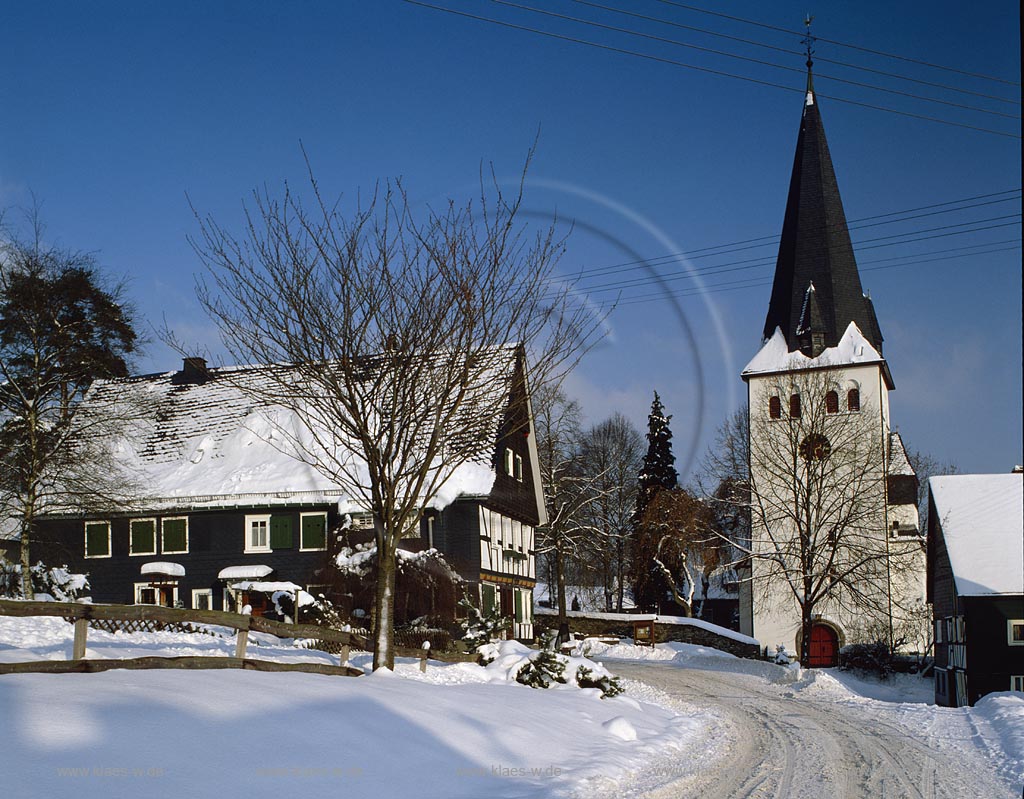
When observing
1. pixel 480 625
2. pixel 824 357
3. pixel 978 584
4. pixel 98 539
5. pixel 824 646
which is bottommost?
pixel 824 646

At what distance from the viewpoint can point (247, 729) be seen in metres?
8.88

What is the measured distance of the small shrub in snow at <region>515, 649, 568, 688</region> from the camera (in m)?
18.1

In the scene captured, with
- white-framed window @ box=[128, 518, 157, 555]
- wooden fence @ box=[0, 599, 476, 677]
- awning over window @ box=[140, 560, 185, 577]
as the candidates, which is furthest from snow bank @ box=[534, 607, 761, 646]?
wooden fence @ box=[0, 599, 476, 677]

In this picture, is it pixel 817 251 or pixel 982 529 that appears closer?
pixel 982 529

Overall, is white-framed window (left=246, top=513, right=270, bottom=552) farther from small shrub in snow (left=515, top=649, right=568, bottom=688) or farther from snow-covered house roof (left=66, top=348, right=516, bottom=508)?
small shrub in snow (left=515, top=649, right=568, bottom=688)

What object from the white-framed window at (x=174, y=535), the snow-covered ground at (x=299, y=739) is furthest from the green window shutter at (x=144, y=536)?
the snow-covered ground at (x=299, y=739)

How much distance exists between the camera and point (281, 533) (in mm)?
34531

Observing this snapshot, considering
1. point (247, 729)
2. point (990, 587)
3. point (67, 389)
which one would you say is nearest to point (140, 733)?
point (247, 729)

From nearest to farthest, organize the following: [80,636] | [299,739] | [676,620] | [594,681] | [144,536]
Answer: [299,739]
[80,636]
[594,681]
[144,536]
[676,620]

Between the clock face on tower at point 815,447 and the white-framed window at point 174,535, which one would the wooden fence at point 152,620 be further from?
the clock face on tower at point 815,447

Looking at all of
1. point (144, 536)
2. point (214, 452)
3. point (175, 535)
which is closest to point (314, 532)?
point (175, 535)

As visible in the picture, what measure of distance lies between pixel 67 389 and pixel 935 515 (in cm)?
3094

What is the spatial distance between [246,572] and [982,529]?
85.4 feet

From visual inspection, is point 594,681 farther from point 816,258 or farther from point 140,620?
point 816,258
